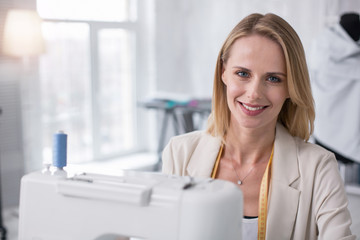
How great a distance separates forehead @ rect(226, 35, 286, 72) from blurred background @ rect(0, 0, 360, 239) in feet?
7.94

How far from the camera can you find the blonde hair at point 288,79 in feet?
4.29

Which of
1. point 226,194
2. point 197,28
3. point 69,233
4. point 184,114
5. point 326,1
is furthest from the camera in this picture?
point 197,28

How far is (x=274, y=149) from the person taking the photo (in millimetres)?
1404

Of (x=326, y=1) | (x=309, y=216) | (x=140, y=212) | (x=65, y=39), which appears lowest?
(x=309, y=216)

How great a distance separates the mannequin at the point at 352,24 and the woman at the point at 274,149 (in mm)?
2249

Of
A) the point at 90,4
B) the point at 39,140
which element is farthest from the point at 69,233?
the point at 90,4

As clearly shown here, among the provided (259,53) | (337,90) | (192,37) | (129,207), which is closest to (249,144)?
(259,53)

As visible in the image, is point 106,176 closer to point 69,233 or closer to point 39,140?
point 69,233

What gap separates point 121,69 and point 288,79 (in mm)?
3985

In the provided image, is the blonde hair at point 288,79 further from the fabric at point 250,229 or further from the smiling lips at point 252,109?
the fabric at point 250,229

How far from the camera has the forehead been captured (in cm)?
130

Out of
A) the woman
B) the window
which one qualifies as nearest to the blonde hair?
the woman

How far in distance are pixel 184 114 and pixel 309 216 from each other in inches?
125

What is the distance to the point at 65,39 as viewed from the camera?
450cm
